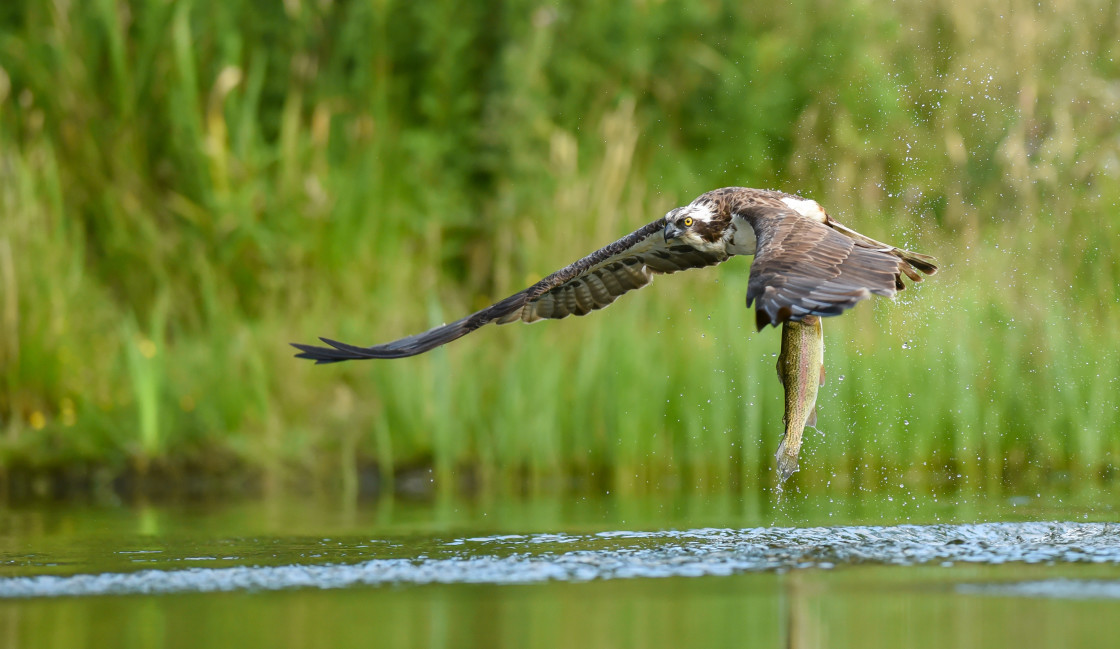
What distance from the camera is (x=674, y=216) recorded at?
20.6ft

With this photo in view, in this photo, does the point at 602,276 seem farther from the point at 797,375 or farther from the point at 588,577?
the point at 588,577

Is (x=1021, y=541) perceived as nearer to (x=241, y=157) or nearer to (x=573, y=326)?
(x=573, y=326)

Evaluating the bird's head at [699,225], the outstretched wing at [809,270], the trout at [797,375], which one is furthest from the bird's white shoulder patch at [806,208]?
the trout at [797,375]

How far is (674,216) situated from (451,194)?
5.72 meters

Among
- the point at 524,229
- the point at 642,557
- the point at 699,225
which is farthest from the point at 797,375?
the point at 524,229

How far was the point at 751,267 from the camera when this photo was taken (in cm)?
463

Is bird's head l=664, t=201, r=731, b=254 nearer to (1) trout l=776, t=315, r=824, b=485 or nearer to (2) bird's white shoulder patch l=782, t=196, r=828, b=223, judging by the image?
(2) bird's white shoulder patch l=782, t=196, r=828, b=223

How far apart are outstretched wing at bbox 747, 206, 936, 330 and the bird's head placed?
0.61 metres

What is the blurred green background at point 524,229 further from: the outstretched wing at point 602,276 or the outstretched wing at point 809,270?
the outstretched wing at point 809,270

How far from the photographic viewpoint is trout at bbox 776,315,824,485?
5.24 m

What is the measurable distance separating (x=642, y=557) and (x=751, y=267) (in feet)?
4.24

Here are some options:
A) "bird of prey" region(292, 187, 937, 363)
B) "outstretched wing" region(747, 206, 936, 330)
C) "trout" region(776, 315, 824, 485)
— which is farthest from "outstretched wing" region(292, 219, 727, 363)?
"trout" region(776, 315, 824, 485)

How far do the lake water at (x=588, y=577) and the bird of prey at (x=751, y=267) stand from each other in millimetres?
871

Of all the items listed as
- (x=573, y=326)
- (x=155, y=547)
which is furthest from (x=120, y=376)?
(x=155, y=547)
